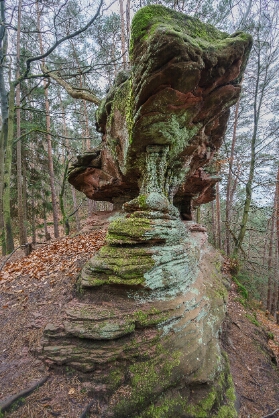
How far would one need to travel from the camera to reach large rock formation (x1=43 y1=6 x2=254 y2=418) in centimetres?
298

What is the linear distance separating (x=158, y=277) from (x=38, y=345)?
7.22 ft

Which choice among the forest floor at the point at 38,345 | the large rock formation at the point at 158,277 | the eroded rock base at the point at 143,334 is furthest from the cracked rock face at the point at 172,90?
the forest floor at the point at 38,345

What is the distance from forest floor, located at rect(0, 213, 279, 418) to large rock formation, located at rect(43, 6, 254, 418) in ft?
0.91

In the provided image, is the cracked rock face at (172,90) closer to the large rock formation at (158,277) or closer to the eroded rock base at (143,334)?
the large rock formation at (158,277)

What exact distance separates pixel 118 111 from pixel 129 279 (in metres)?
4.73

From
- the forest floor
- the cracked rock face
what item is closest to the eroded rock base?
the forest floor

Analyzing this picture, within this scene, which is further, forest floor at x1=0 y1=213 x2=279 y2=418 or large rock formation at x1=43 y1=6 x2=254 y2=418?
large rock formation at x1=43 y1=6 x2=254 y2=418

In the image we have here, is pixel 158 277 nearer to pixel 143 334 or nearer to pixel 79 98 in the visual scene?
pixel 143 334

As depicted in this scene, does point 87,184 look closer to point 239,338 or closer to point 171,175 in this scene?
point 171,175

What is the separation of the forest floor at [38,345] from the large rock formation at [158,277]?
0.28m

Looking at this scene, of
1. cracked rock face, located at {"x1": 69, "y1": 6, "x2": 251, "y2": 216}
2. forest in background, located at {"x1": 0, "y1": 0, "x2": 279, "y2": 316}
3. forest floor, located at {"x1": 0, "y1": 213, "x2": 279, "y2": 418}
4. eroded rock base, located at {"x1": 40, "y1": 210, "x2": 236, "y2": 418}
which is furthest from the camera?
forest in background, located at {"x1": 0, "y1": 0, "x2": 279, "y2": 316}

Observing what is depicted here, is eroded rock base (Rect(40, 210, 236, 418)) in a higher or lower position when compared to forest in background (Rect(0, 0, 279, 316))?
lower

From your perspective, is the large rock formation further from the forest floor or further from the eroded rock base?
the forest floor

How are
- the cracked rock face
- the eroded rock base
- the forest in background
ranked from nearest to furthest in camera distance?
1. the eroded rock base
2. the cracked rock face
3. the forest in background
